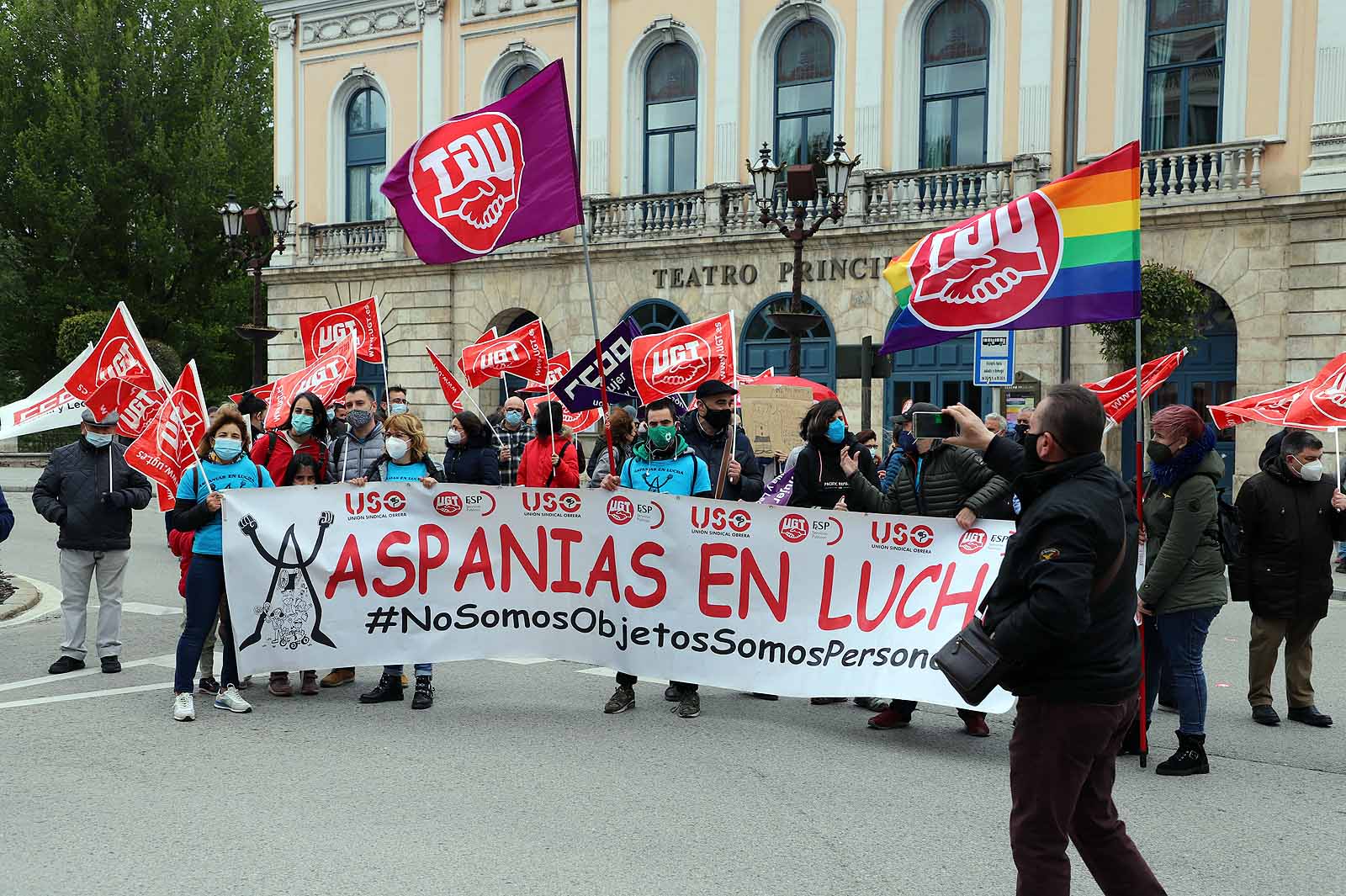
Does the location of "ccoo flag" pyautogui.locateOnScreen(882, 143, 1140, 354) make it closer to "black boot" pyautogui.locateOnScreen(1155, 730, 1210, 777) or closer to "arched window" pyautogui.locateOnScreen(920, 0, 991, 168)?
"black boot" pyautogui.locateOnScreen(1155, 730, 1210, 777)

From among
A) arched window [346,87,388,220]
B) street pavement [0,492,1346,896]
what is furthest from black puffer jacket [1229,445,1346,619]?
arched window [346,87,388,220]

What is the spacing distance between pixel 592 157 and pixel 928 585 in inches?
852

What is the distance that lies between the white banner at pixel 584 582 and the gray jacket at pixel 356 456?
86 centimetres

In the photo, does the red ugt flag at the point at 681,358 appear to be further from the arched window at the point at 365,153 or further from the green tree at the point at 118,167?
the green tree at the point at 118,167

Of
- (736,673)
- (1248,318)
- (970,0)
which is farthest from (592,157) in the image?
(736,673)

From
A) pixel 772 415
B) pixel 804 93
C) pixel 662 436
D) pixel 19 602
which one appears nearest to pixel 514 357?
pixel 772 415

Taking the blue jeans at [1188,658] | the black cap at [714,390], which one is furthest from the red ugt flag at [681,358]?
the blue jeans at [1188,658]

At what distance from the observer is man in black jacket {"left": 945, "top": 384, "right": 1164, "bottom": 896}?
3811 mm

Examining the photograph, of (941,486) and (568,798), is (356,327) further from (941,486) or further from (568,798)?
(568,798)

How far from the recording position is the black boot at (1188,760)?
6312 millimetres

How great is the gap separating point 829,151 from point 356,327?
15.0 m

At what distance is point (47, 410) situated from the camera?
917 cm

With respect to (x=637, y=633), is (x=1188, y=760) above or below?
below

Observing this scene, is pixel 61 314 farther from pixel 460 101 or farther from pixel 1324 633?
pixel 1324 633
